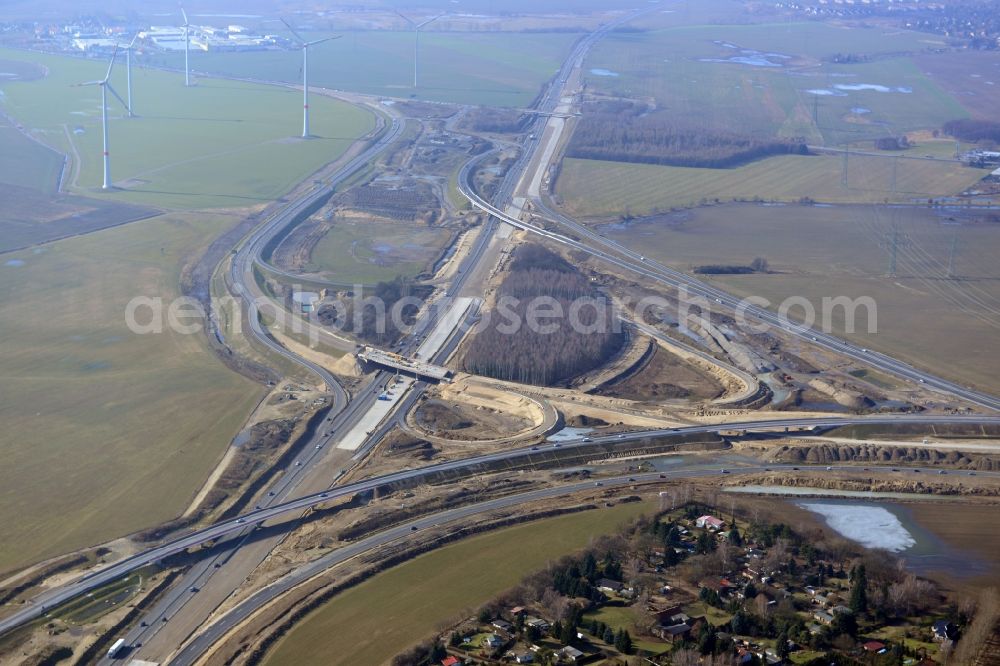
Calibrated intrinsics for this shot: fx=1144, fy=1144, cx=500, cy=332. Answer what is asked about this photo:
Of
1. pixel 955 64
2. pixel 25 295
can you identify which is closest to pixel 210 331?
pixel 25 295

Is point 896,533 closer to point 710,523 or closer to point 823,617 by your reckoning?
point 710,523

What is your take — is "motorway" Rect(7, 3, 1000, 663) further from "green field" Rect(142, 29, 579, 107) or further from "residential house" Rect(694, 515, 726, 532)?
"green field" Rect(142, 29, 579, 107)

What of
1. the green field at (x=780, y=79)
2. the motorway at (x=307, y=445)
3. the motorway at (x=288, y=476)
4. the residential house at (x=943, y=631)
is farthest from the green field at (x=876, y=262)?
the green field at (x=780, y=79)

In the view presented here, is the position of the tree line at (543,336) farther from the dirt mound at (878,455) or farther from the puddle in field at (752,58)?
the puddle in field at (752,58)

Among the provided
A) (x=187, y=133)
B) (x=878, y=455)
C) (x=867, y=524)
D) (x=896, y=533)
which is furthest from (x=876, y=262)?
(x=187, y=133)

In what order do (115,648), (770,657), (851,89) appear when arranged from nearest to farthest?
(770,657) → (115,648) → (851,89)

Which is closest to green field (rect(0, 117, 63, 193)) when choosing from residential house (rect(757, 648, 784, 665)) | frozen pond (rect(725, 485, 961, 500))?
frozen pond (rect(725, 485, 961, 500))

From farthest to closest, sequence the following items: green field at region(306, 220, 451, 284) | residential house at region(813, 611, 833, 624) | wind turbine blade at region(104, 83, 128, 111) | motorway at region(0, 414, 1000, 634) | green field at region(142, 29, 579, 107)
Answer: green field at region(142, 29, 579, 107), wind turbine blade at region(104, 83, 128, 111), green field at region(306, 220, 451, 284), motorway at region(0, 414, 1000, 634), residential house at region(813, 611, 833, 624)
